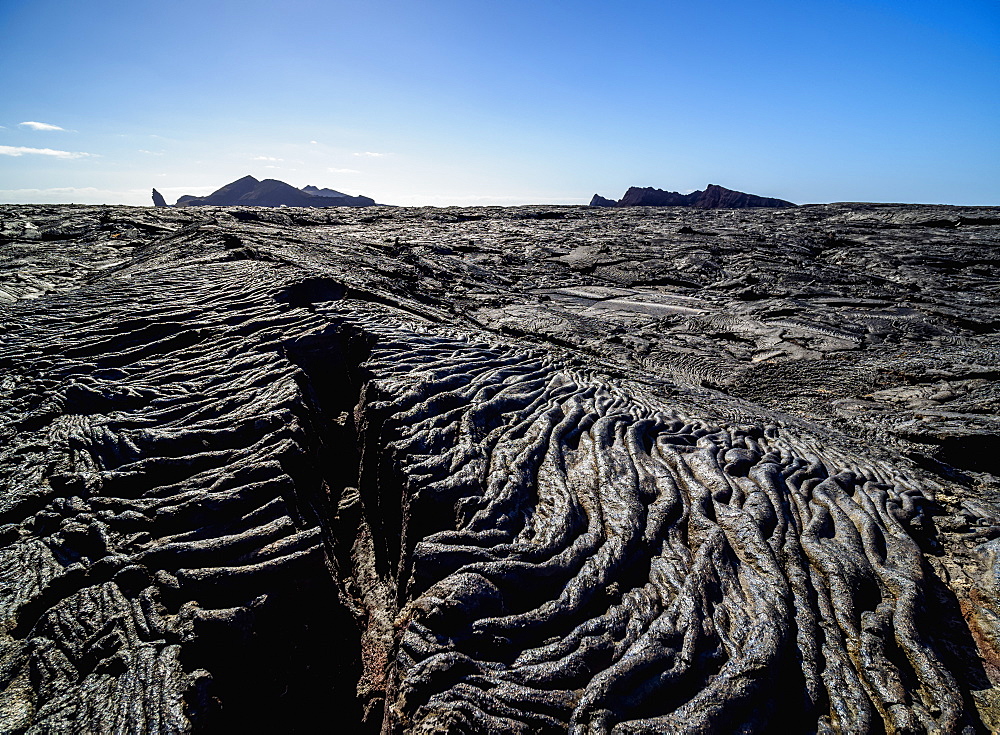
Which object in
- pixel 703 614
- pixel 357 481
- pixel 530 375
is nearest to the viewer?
pixel 703 614

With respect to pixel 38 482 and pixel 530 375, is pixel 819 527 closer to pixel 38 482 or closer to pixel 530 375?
pixel 530 375

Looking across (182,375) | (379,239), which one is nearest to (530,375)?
(182,375)

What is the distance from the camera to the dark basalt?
2.29 m

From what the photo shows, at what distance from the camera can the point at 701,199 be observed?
23719 mm

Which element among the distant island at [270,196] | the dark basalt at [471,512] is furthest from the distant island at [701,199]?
the dark basalt at [471,512]

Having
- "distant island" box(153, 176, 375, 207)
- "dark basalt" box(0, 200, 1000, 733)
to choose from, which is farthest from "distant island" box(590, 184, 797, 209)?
"dark basalt" box(0, 200, 1000, 733)

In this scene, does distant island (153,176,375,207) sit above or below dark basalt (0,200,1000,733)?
above

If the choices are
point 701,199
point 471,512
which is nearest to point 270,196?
point 701,199

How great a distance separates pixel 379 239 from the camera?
983 cm

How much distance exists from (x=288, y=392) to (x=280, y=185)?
113 feet

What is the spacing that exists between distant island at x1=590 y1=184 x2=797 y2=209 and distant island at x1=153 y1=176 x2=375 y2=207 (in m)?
13.4

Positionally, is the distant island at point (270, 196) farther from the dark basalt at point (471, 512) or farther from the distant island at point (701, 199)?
the dark basalt at point (471, 512)

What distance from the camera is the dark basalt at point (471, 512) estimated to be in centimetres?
229

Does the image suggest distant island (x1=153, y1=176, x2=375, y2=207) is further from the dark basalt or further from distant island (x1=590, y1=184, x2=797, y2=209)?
the dark basalt
